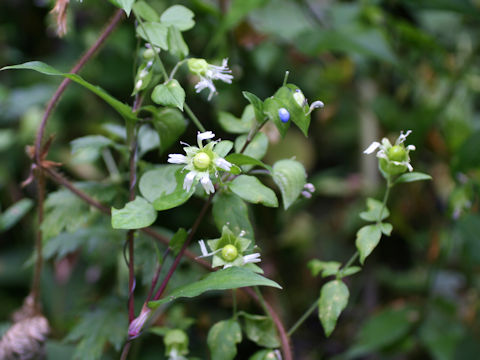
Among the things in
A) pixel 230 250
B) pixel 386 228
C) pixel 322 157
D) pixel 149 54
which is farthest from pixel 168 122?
pixel 322 157

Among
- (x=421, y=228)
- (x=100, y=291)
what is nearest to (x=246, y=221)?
(x=100, y=291)

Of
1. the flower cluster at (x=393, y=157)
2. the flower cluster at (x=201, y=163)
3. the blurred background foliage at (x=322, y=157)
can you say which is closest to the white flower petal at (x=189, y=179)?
the flower cluster at (x=201, y=163)

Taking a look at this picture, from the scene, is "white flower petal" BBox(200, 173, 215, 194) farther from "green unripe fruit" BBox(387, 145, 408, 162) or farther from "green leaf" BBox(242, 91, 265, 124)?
"green unripe fruit" BBox(387, 145, 408, 162)

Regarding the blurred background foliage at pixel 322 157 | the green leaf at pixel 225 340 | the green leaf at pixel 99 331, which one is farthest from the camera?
the blurred background foliage at pixel 322 157

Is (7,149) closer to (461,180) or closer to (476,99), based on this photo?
(461,180)

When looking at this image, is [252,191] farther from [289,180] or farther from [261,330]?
[261,330]

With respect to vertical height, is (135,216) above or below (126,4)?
below

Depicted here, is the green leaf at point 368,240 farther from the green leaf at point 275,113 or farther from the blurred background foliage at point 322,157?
the blurred background foliage at point 322,157
